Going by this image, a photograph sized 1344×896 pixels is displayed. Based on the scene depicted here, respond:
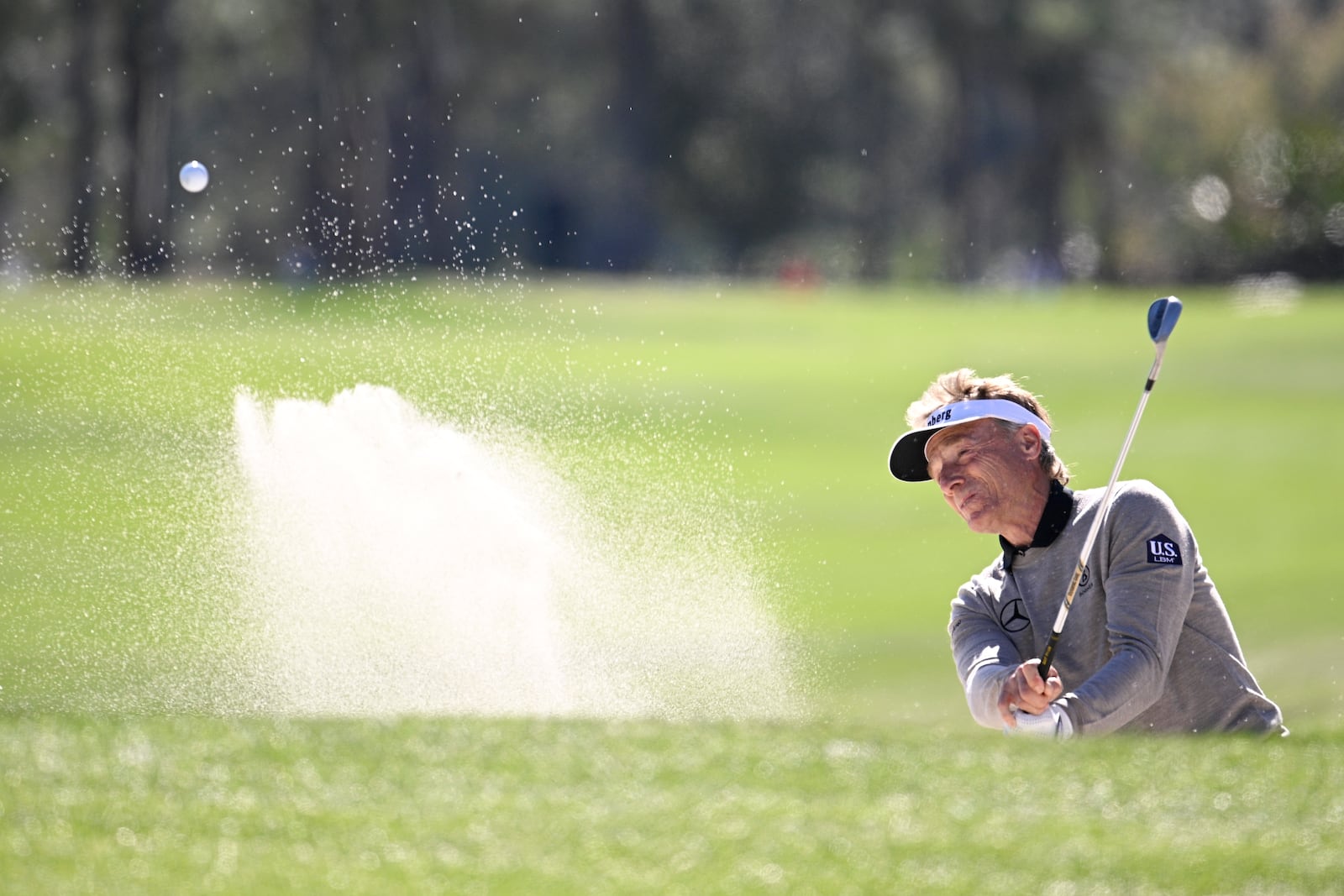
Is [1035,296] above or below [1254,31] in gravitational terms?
below

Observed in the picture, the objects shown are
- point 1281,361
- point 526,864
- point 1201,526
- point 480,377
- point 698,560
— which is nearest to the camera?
point 526,864

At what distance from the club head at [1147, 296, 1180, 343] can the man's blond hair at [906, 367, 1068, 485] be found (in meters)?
0.38

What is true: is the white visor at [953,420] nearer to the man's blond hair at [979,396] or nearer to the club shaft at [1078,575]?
the man's blond hair at [979,396]

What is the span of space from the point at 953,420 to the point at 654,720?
1.37 metres

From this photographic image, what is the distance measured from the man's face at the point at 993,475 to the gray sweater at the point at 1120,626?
81 millimetres

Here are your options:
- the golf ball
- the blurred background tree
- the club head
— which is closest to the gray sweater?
the club head

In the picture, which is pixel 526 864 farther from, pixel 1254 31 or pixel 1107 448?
pixel 1254 31

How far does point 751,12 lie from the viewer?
5525 centimetres

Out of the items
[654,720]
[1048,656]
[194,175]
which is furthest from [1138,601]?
[194,175]

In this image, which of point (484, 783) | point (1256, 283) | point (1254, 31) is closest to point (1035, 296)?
point (1256, 283)

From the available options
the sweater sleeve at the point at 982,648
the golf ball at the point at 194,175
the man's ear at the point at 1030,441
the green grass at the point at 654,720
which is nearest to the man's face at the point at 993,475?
the man's ear at the point at 1030,441

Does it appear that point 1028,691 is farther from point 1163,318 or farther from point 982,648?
point 1163,318

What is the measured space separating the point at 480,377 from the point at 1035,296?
103ft

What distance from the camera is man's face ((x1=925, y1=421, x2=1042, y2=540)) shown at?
4.97 meters
